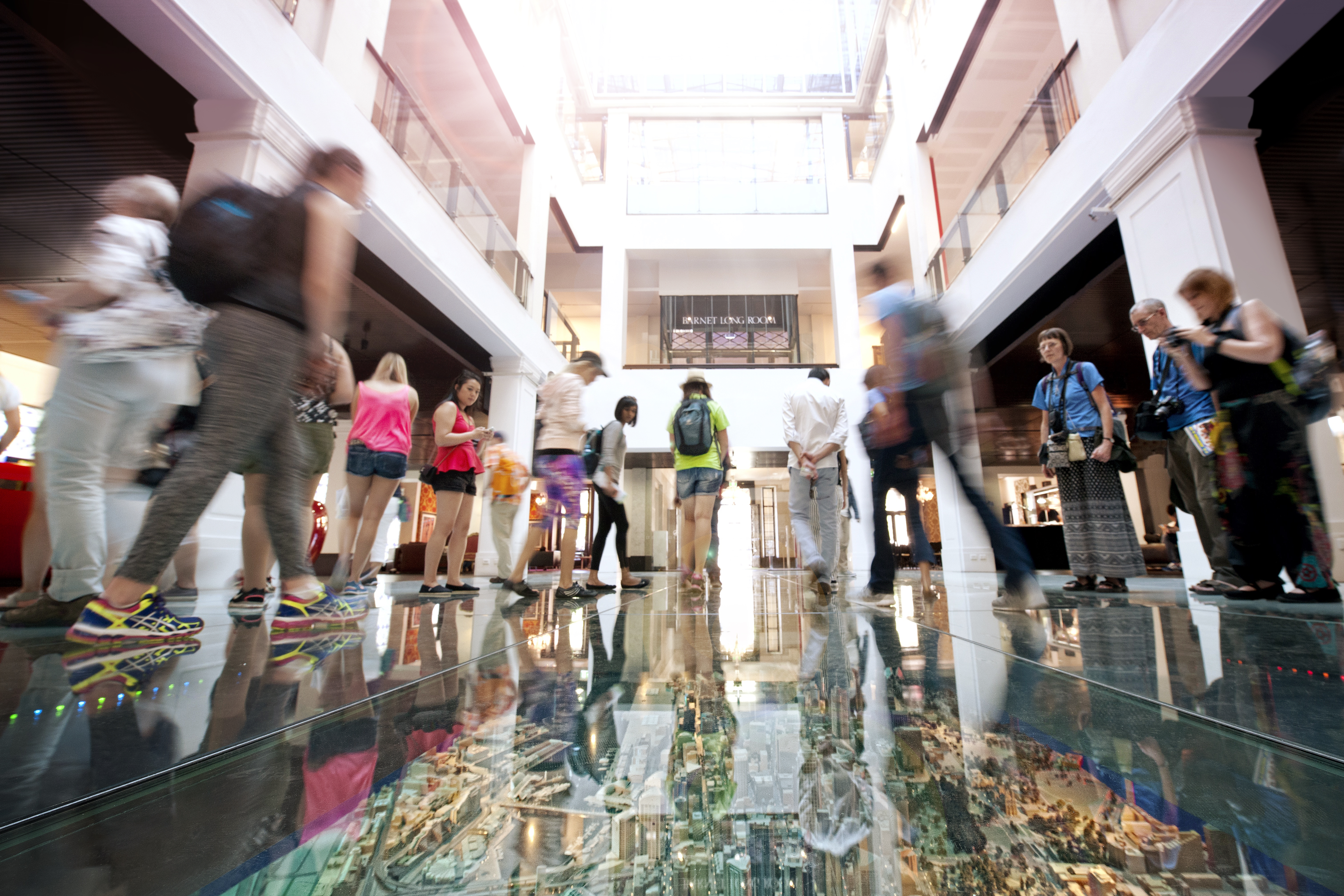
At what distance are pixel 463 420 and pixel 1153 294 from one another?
490cm

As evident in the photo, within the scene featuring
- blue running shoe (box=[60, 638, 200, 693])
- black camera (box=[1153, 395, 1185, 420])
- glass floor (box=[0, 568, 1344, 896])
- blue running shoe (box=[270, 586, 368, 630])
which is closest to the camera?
glass floor (box=[0, 568, 1344, 896])

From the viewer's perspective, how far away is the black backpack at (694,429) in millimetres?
4008

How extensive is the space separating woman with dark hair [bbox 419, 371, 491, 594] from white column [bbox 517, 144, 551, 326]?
5.98 meters

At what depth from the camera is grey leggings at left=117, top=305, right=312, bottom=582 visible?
4.73 feet

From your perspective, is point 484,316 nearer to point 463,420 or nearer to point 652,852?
point 463,420

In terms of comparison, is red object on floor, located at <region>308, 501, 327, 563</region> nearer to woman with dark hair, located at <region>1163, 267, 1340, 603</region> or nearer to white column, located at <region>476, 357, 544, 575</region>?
white column, located at <region>476, 357, 544, 575</region>

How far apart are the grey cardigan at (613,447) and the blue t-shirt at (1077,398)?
8.93 feet

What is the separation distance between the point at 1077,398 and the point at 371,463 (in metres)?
4.28

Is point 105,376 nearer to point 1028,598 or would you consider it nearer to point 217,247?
point 217,247

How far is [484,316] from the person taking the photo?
7.56 m

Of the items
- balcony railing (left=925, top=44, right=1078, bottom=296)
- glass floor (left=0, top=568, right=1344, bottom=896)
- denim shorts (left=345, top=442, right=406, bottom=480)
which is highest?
balcony railing (left=925, top=44, right=1078, bottom=296)

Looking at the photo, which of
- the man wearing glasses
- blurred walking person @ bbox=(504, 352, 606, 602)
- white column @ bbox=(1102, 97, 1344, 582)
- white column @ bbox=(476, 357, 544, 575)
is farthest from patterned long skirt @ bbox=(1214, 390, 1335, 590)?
white column @ bbox=(476, 357, 544, 575)

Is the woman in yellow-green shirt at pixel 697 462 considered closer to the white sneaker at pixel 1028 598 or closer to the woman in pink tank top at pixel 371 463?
the woman in pink tank top at pixel 371 463

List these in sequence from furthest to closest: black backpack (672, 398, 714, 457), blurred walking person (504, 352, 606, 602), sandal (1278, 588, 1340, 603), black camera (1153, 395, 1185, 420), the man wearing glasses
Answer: black backpack (672, 398, 714, 457)
blurred walking person (504, 352, 606, 602)
black camera (1153, 395, 1185, 420)
the man wearing glasses
sandal (1278, 588, 1340, 603)
